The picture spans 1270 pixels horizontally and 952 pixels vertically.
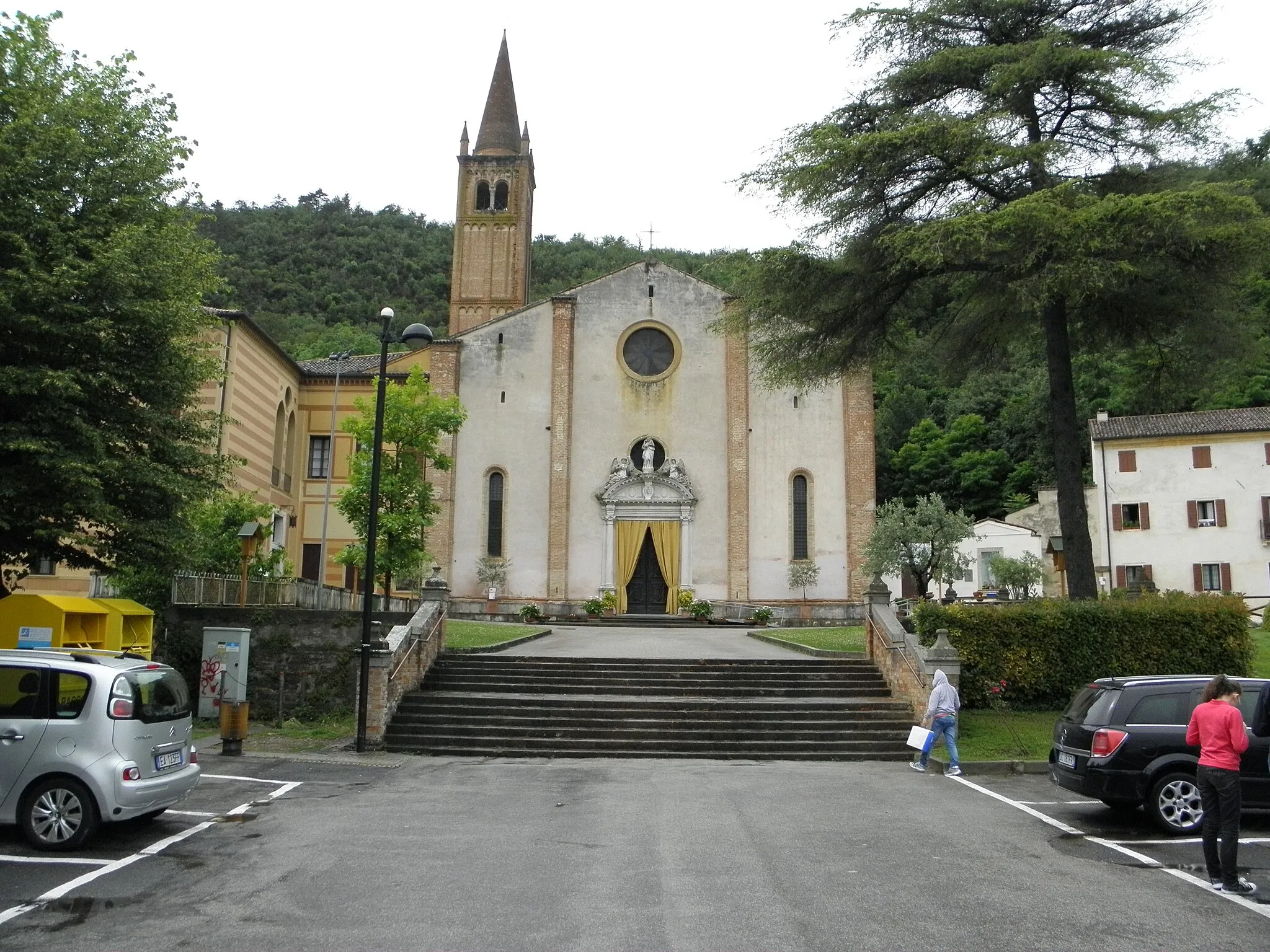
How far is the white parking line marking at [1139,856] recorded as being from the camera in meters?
6.57

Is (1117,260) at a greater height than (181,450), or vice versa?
(1117,260)

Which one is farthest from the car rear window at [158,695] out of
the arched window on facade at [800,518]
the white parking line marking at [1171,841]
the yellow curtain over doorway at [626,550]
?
the arched window on facade at [800,518]

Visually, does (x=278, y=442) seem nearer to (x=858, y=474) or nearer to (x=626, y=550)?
(x=626, y=550)

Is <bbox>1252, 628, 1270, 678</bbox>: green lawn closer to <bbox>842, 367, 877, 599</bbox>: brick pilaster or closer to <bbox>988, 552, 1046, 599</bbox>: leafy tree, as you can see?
<bbox>988, 552, 1046, 599</bbox>: leafy tree

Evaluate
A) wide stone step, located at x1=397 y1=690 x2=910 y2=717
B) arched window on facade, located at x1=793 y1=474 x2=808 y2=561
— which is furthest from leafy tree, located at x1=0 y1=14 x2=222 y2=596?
arched window on facade, located at x1=793 y1=474 x2=808 y2=561

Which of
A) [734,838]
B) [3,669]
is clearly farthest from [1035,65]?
[3,669]

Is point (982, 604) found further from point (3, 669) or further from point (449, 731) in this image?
point (3, 669)

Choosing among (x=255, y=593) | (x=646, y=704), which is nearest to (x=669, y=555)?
(x=255, y=593)

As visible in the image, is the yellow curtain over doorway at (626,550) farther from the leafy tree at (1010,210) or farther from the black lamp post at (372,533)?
the black lamp post at (372,533)

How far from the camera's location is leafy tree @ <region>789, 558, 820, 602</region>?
106 feet

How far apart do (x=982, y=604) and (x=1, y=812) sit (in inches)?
543

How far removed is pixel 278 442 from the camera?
34.9m

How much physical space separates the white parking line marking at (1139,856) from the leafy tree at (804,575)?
20.6 metres

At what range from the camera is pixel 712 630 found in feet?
93.5
